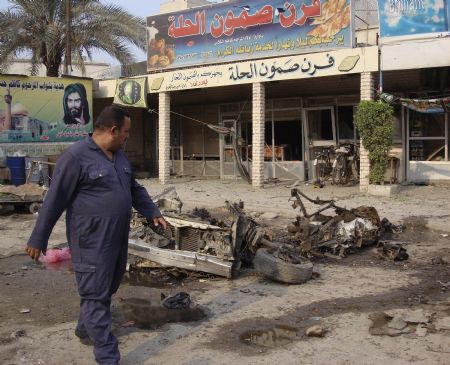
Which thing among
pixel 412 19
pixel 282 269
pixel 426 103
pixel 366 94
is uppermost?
pixel 412 19

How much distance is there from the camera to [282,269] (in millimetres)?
5961

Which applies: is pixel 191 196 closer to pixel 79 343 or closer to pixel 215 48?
pixel 215 48

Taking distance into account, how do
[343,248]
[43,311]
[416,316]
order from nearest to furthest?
[416,316]
[43,311]
[343,248]

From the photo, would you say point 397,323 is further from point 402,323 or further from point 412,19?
point 412,19

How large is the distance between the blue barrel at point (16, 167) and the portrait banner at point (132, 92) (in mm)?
4079

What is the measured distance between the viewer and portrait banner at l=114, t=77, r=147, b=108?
17.6 metres

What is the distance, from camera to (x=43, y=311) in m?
5.22

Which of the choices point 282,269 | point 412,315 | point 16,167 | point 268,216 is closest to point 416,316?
point 412,315

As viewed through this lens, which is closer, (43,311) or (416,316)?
(416,316)

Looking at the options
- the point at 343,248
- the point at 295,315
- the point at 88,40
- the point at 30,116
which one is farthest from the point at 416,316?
the point at 88,40

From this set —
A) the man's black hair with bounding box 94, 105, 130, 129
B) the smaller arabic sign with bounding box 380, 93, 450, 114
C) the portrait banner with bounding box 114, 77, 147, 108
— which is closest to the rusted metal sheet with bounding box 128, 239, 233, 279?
the man's black hair with bounding box 94, 105, 130, 129

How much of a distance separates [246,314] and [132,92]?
14.0m

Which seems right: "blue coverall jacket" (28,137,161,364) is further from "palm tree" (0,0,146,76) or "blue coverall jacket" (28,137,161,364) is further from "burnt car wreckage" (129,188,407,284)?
"palm tree" (0,0,146,76)

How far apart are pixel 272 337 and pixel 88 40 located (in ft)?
56.7
